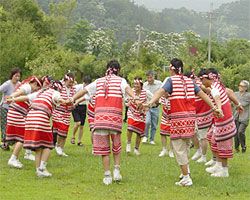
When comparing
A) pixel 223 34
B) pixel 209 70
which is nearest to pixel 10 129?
pixel 209 70

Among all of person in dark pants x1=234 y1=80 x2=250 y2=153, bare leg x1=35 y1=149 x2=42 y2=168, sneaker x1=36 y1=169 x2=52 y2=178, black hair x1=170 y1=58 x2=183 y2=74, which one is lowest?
person in dark pants x1=234 y1=80 x2=250 y2=153

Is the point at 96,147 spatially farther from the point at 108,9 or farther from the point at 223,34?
the point at 223,34

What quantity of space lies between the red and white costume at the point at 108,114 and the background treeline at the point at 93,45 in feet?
53.5

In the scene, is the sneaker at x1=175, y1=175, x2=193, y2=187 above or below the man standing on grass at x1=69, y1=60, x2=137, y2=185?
below

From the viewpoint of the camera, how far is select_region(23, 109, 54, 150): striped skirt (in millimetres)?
9734

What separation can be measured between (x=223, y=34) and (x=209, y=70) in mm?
124842

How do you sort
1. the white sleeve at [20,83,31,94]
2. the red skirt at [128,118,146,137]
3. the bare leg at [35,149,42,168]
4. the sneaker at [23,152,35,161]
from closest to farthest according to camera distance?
the bare leg at [35,149,42,168]
the white sleeve at [20,83,31,94]
the sneaker at [23,152,35,161]
the red skirt at [128,118,146,137]

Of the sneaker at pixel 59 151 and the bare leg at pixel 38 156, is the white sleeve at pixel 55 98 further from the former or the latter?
the sneaker at pixel 59 151

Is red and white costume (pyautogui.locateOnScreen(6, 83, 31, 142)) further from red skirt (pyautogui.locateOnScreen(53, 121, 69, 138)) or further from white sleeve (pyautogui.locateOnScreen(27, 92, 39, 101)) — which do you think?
red skirt (pyautogui.locateOnScreen(53, 121, 69, 138))

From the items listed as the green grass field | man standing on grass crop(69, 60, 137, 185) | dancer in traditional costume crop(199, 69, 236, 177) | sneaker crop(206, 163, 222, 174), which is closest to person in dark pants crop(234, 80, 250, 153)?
the green grass field

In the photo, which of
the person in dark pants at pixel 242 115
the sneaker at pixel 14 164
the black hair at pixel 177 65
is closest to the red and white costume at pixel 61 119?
the sneaker at pixel 14 164

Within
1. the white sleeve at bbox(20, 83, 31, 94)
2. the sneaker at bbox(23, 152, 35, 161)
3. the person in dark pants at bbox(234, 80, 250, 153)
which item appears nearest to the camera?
the white sleeve at bbox(20, 83, 31, 94)

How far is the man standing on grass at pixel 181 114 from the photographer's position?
361 inches

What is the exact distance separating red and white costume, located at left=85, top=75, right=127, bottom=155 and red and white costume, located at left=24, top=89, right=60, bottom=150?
3.23 ft
